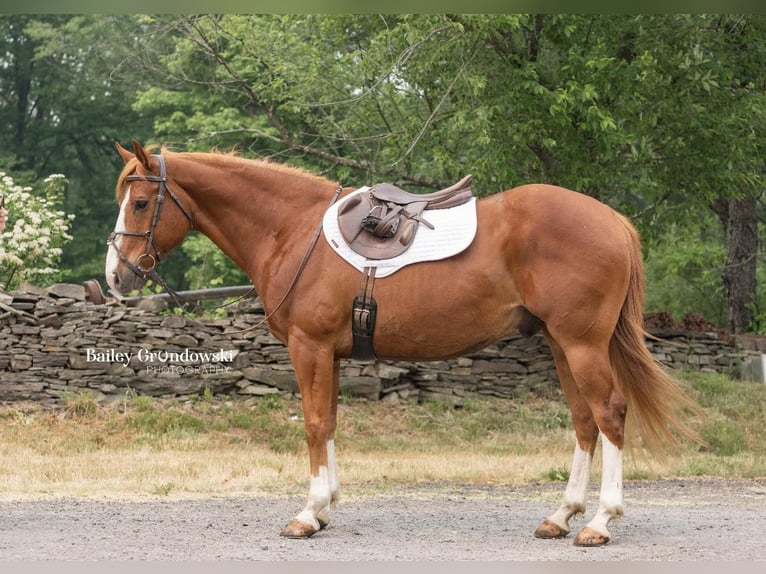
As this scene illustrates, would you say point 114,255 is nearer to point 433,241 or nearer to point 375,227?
point 375,227

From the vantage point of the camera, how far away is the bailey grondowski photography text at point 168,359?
12.7m

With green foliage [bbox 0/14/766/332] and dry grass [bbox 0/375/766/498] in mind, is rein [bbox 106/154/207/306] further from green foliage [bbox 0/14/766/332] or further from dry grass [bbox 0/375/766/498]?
green foliage [bbox 0/14/766/332]

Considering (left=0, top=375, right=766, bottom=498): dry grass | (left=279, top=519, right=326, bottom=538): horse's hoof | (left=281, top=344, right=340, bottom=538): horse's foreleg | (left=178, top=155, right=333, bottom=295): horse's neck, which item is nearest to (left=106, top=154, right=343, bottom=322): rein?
(left=178, top=155, right=333, bottom=295): horse's neck

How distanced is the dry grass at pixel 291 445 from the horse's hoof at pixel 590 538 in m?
3.00

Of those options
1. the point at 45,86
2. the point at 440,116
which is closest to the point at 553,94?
the point at 440,116

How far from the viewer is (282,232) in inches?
265

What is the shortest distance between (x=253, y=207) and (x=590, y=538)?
3.03m

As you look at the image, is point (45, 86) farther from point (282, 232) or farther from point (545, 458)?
point (282, 232)

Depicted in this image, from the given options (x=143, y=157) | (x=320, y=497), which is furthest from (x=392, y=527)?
(x=143, y=157)

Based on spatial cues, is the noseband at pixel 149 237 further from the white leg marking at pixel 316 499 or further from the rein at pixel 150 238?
the white leg marking at pixel 316 499

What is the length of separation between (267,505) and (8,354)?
6.11 metres

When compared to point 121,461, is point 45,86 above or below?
above

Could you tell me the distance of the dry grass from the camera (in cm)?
931

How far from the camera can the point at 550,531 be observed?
6348 mm
